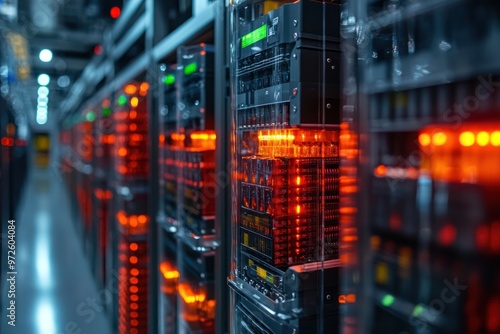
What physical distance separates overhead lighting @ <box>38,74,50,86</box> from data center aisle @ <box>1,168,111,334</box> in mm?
3572

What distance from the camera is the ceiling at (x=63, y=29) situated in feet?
17.1

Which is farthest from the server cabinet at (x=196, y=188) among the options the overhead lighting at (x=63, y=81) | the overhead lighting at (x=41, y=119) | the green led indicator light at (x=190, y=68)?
the overhead lighting at (x=41, y=119)

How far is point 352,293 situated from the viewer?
0.94m

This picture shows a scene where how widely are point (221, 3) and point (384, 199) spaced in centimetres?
115

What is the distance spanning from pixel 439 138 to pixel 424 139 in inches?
2.1

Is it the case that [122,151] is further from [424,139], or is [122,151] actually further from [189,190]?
[424,139]

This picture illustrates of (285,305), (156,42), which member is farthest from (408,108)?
(156,42)

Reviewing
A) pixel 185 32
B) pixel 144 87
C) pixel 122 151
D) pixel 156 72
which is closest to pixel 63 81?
pixel 122 151

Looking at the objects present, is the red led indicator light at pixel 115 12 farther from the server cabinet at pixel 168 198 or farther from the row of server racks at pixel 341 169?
the row of server racks at pixel 341 169

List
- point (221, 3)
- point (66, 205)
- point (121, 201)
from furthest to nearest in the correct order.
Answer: point (66, 205) < point (121, 201) < point (221, 3)

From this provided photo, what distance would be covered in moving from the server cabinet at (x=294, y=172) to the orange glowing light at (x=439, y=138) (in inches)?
17.1

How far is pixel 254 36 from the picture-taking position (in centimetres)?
148

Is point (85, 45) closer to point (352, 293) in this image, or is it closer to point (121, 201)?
point (121, 201)

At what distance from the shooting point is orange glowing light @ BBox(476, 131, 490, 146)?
2.75 ft
